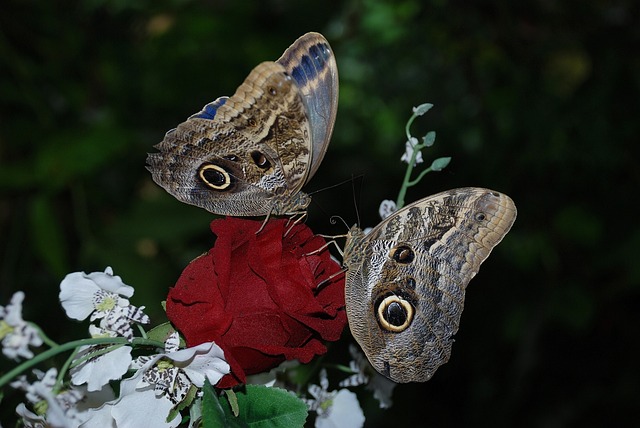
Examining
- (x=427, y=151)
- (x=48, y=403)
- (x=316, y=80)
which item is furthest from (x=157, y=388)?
(x=427, y=151)

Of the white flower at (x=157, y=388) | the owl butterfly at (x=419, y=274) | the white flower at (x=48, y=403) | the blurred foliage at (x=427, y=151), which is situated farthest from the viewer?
the blurred foliage at (x=427, y=151)

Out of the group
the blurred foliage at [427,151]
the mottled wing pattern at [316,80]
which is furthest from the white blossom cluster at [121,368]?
the blurred foliage at [427,151]

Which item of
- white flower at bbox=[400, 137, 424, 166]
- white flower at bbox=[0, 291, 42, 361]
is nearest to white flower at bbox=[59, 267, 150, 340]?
white flower at bbox=[0, 291, 42, 361]

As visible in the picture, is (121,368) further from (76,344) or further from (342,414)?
(342,414)

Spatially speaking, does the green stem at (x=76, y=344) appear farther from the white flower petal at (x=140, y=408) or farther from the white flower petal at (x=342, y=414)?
the white flower petal at (x=342, y=414)

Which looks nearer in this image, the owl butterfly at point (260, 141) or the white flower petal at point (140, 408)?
the white flower petal at point (140, 408)

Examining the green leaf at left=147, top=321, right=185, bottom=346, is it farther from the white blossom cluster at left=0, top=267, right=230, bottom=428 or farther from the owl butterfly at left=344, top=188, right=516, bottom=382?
the owl butterfly at left=344, top=188, right=516, bottom=382

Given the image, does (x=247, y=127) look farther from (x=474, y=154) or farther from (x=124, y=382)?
(x=474, y=154)
